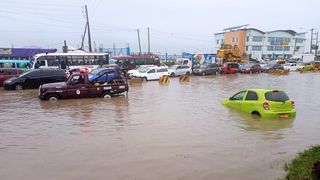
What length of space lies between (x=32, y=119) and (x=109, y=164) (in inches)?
288

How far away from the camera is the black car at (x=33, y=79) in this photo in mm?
25000

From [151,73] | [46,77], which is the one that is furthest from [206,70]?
[46,77]

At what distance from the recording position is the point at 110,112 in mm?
16281

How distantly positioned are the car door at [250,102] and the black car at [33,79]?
14.9m

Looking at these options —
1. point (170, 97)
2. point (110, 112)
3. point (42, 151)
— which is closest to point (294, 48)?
point (170, 97)

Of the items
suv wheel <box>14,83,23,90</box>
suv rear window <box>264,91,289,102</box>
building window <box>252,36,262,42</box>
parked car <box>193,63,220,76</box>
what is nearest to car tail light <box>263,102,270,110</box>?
suv rear window <box>264,91,289,102</box>

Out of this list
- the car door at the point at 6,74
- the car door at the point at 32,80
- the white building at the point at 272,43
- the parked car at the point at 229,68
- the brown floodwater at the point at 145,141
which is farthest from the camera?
the white building at the point at 272,43

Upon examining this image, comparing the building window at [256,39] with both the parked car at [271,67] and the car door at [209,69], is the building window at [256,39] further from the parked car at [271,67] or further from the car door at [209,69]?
the car door at [209,69]

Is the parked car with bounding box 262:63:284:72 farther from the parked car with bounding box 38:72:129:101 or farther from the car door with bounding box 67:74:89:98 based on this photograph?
the car door with bounding box 67:74:89:98

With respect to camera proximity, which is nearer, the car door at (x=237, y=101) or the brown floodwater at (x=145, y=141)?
the brown floodwater at (x=145, y=141)

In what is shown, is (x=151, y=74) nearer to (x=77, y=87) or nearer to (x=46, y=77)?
(x=46, y=77)

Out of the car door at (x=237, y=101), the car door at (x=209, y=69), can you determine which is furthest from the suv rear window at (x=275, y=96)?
the car door at (x=209, y=69)

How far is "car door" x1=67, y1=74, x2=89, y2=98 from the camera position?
19641mm

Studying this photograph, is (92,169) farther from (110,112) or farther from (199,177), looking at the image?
(110,112)
